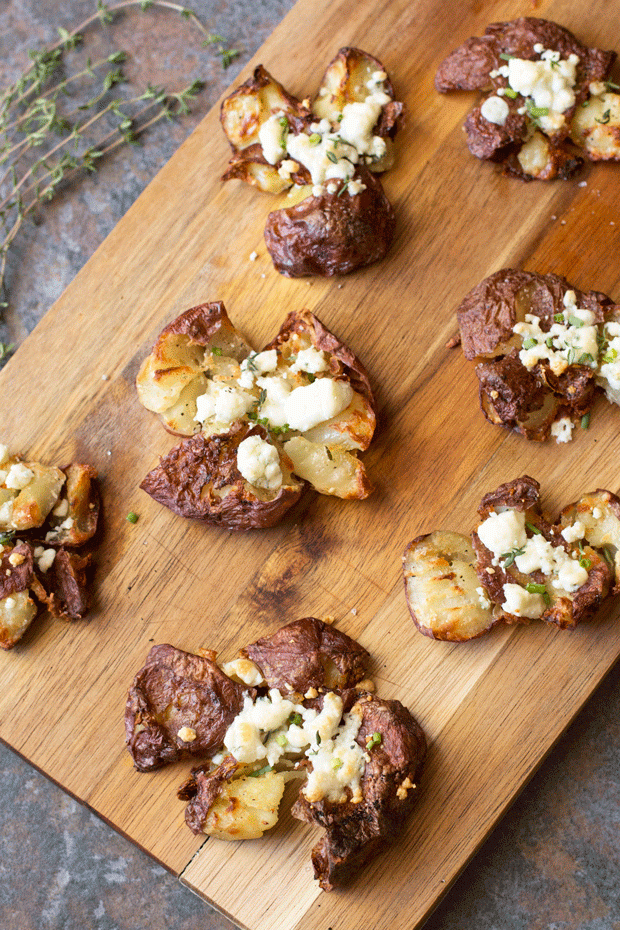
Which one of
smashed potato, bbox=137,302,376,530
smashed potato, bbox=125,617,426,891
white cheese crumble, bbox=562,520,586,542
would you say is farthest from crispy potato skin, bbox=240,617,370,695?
white cheese crumble, bbox=562,520,586,542

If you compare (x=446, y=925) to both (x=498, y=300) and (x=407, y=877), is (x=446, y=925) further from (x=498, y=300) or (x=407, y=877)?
(x=498, y=300)

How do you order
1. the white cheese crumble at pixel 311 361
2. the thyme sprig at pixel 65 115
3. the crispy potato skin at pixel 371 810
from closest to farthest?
the crispy potato skin at pixel 371 810 → the white cheese crumble at pixel 311 361 → the thyme sprig at pixel 65 115

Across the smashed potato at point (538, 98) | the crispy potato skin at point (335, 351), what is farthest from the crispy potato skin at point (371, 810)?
the smashed potato at point (538, 98)

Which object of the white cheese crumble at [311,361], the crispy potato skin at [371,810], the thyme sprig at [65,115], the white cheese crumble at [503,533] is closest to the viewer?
the crispy potato skin at [371,810]

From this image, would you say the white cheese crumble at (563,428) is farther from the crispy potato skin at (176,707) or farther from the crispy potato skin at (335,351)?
the crispy potato skin at (176,707)

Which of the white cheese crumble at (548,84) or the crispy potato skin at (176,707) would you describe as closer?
the crispy potato skin at (176,707)

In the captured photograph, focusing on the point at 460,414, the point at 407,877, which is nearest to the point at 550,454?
the point at 460,414

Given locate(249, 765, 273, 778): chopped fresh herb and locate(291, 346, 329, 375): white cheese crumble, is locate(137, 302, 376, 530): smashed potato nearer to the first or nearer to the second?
locate(291, 346, 329, 375): white cheese crumble
